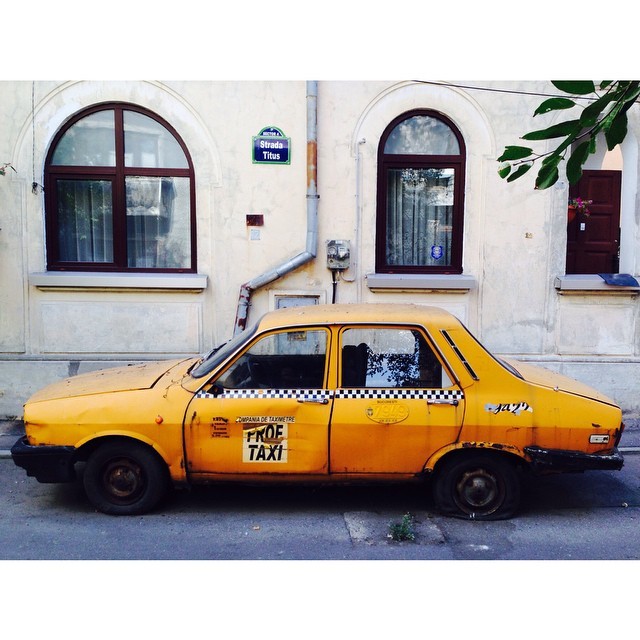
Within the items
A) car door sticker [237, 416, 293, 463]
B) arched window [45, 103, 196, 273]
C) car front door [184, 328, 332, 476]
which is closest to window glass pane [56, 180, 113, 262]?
arched window [45, 103, 196, 273]

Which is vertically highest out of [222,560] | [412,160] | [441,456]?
[412,160]

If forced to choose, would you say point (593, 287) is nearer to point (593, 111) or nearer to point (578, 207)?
point (578, 207)

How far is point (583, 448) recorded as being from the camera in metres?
4.84

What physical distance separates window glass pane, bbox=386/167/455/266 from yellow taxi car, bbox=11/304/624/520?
3.54 metres

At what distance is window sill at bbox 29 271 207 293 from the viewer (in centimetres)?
782

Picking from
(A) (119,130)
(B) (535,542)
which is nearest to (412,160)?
(A) (119,130)

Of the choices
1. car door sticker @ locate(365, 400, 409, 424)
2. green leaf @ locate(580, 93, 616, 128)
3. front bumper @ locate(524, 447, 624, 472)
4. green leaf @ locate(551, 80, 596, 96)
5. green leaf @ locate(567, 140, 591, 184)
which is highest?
green leaf @ locate(551, 80, 596, 96)

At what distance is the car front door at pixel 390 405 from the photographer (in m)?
4.79

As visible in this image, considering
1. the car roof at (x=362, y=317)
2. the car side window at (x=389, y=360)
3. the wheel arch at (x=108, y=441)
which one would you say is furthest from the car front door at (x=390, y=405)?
the wheel arch at (x=108, y=441)

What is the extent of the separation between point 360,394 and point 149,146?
4998 millimetres

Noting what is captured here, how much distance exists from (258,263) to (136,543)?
426 centimetres

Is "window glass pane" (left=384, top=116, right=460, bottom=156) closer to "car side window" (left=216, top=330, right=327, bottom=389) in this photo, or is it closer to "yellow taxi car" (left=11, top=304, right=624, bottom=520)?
"yellow taxi car" (left=11, top=304, right=624, bottom=520)

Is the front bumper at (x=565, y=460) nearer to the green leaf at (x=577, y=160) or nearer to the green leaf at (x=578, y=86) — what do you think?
the green leaf at (x=577, y=160)

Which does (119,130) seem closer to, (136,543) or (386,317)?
(386,317)
